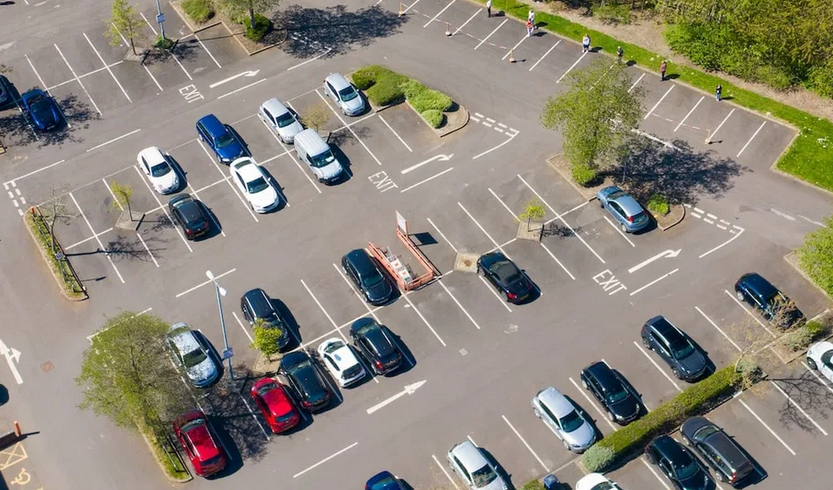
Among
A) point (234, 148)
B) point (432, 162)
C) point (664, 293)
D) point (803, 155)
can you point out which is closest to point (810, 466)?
point (664, 293)

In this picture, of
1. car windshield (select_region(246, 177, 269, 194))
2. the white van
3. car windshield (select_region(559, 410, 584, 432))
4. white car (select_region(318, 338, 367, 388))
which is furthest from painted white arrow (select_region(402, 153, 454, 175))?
car windshield (select_region(559, 410, 584, 432))

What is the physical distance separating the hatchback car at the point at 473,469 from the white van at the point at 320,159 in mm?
22096

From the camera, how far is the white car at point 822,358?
168 ft

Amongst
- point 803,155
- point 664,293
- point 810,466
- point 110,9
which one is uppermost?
point 110,9

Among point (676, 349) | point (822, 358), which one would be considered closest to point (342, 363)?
point (676, 349)

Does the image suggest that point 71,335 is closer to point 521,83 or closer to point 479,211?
point 479,211

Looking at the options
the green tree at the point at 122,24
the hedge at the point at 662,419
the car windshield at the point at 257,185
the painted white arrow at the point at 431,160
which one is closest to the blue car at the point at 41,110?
the green tree at the point at 122,24

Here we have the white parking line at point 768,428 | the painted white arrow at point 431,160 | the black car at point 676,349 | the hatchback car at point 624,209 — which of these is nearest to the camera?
the white parking line at point 768,428

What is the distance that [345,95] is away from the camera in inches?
2625

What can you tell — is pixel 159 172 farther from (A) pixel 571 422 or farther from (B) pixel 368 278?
(A) pixel 571 422

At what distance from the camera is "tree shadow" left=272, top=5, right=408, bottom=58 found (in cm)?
7244

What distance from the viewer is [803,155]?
207 feet

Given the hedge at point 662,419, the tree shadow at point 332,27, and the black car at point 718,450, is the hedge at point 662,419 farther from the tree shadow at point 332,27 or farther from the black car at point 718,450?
the tree shadow at point 332,27

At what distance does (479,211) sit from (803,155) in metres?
23.3
